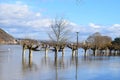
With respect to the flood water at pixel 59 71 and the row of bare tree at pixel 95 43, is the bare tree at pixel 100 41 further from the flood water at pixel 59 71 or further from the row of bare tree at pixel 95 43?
the flood water at pixel 59 71

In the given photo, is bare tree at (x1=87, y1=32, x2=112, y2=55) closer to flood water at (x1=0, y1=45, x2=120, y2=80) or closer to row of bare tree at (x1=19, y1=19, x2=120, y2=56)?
row of bare tree at (x1=19, y1=19, x2=120, y2=56)

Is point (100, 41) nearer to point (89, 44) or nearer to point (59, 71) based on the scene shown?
point (89, 44)

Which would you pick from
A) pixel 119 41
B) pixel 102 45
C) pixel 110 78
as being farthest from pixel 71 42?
pixel 110 78

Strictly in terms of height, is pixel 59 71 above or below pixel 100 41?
below

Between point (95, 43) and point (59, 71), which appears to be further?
point (95, 43)

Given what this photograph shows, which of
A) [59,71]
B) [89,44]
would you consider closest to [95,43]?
[89,44]

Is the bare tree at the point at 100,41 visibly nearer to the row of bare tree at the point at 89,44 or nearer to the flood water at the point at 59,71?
the row of bare tree at the point at 89,44

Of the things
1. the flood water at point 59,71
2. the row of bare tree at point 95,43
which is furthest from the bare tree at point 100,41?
the flood water at point 59,71

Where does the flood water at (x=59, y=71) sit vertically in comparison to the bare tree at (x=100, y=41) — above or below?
below

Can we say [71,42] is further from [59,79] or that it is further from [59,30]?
[59,79]

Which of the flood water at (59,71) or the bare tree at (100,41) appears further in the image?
the bare tree at (100,41)

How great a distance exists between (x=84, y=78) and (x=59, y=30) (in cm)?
3322

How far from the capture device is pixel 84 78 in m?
23.0

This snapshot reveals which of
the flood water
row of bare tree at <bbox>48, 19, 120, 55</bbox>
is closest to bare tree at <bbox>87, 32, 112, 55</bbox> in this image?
row of bare tree at <bbox>48, 19, 120, 55</bbox>
